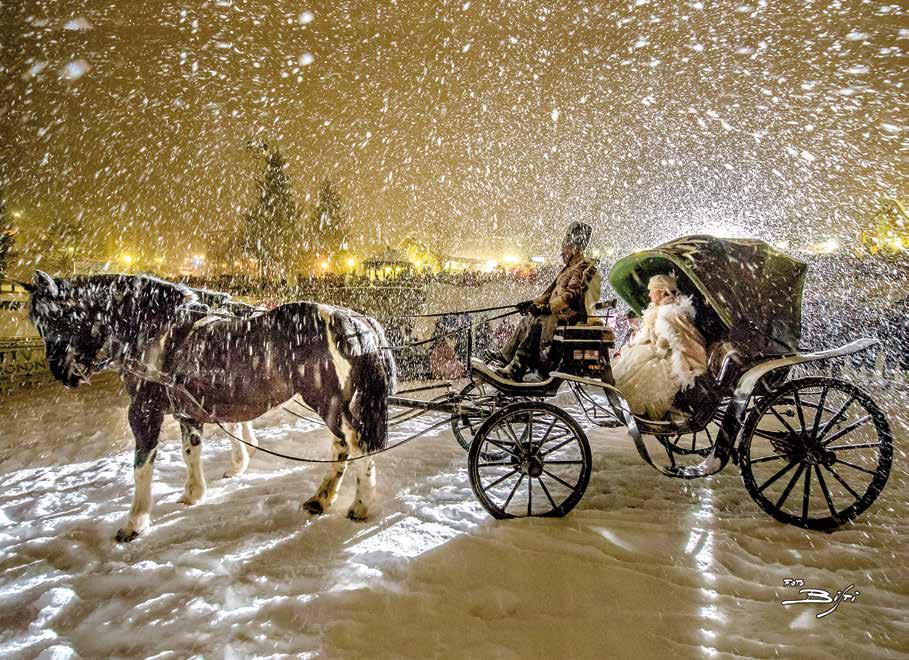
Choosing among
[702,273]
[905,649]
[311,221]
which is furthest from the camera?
[311,221]

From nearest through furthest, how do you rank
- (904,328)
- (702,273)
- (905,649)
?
(905,649)
(702,273)
(904,328)

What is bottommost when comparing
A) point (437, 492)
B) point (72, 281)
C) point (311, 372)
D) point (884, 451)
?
point (437, 492)

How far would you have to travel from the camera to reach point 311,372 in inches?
134

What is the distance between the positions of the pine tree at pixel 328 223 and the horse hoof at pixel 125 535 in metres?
42.7

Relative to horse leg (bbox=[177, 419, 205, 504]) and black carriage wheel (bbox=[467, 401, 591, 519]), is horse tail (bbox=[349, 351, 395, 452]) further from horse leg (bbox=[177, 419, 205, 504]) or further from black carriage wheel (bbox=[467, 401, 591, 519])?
horse leg (bbox=[177, 419, 205, 504])

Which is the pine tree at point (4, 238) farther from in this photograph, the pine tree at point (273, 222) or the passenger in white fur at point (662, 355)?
the passenger in white fur at point (662, 355)

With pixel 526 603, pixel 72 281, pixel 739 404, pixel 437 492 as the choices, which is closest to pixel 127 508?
pixel 72 281

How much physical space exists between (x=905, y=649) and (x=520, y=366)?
2.85 meters

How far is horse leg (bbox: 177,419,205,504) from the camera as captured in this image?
379cm

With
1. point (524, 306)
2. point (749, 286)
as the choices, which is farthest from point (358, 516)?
point (749, 286)

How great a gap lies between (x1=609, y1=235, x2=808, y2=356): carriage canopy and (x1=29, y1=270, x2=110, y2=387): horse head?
16.2 feet

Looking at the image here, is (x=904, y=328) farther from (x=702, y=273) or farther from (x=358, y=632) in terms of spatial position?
(x=358, y=632)

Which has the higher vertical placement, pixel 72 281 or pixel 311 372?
pixel 72 281

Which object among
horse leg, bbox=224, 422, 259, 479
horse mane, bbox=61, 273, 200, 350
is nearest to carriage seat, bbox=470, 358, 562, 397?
horse mane, bbox=61, 273, 200, 350
